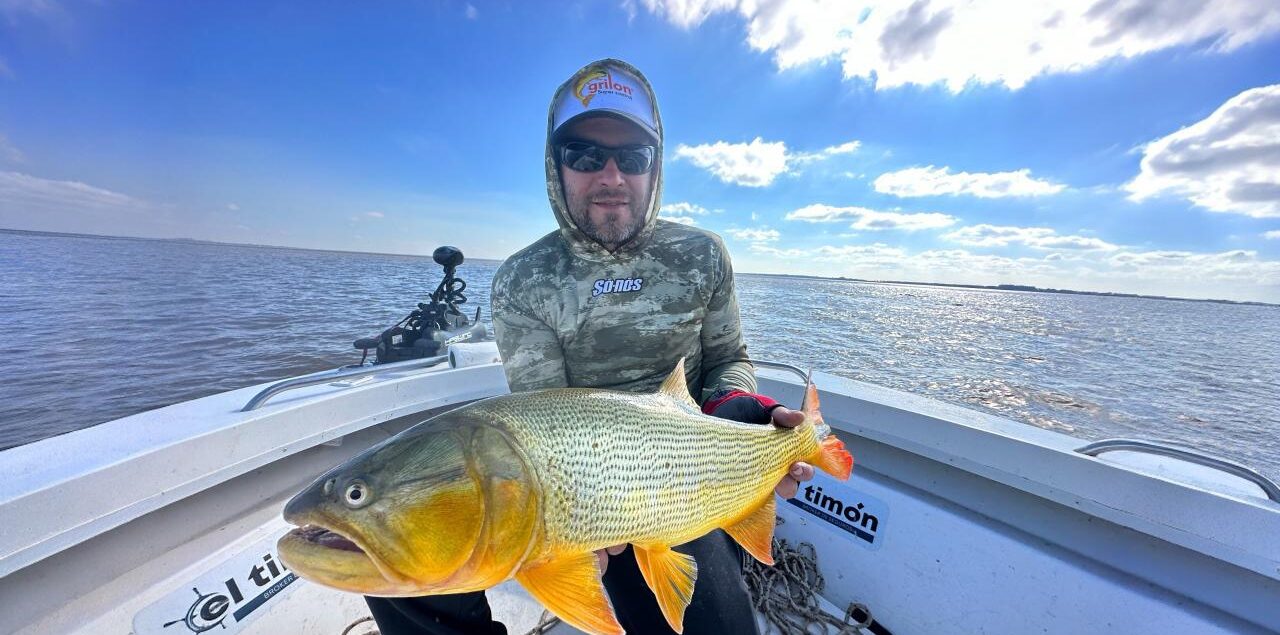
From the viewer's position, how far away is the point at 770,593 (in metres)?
3.21

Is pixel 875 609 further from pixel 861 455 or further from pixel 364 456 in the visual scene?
pixel 364 456

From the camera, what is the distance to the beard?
2879 millimetres

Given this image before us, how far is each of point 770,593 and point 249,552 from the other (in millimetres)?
3094

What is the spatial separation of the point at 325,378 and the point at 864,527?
405 centimetres

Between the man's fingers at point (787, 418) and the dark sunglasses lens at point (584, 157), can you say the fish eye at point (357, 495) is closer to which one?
the man's fingers at point (787, 418)

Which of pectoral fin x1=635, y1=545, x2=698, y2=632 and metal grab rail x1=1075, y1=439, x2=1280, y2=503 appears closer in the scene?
pectoral fin x1=635, y1=545, x2=698, y2=632

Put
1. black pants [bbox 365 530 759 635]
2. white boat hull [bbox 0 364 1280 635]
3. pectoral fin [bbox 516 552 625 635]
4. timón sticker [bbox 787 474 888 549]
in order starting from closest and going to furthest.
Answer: pectoral fin [bbox 516 552 625 635] < black pants [bbox 365 530 759 635] < white boat hull [bbox 0 364 1280 635] < timón sticker [bbox 787 474 888 549]

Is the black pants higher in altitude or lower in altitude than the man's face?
lower

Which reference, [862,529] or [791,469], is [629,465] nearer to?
[791,469]

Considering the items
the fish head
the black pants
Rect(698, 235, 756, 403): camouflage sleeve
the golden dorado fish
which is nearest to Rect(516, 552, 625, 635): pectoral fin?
the golden dorado fish

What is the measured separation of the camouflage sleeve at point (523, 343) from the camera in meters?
2.71

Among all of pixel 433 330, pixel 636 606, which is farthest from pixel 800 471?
pixel 433 330

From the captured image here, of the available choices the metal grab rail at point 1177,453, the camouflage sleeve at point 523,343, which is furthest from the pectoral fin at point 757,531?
the metal grab rail at point 1177,453

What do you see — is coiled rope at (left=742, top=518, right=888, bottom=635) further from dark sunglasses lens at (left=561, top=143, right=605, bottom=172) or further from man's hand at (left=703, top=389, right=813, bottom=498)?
dark sunglasses lens at (left=561, top=143, right=605, bottom=172)
